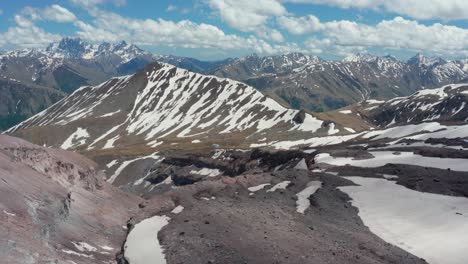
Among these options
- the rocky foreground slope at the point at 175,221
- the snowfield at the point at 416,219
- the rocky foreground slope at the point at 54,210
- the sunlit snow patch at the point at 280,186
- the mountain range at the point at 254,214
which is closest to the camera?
the rocky foreground slope at the point at 54,210

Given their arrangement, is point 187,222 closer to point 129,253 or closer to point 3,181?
point 129,253

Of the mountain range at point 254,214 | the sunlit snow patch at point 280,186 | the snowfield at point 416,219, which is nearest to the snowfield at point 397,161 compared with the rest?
the mountain range at point 254,214

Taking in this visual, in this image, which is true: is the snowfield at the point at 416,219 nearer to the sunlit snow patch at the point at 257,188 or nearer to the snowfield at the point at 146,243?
the sunlit snow patch at the point at 257,188

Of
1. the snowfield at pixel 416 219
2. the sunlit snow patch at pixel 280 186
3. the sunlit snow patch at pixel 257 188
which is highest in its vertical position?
the snowfield at pixel 416 219

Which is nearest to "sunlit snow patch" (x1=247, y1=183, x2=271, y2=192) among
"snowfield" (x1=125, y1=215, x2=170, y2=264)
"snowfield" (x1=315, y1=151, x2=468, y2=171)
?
"snowfield" (x1=125, y1=215, x2=170, y2=264)

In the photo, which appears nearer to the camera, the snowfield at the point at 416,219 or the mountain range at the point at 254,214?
the mountain range at the point at 254,214

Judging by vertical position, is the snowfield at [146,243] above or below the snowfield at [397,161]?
below

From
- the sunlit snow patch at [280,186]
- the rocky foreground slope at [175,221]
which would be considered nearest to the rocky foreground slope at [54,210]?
the rocky foreground slope at [175,221]

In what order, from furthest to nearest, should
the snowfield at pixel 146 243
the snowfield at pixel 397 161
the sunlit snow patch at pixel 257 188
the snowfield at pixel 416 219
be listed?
the snowfield at pixel 397 161 < the sunlit snow patch at pixel 257 188 < the snowfield at pixel 416 219 < the snowfield at pixel 146 243
